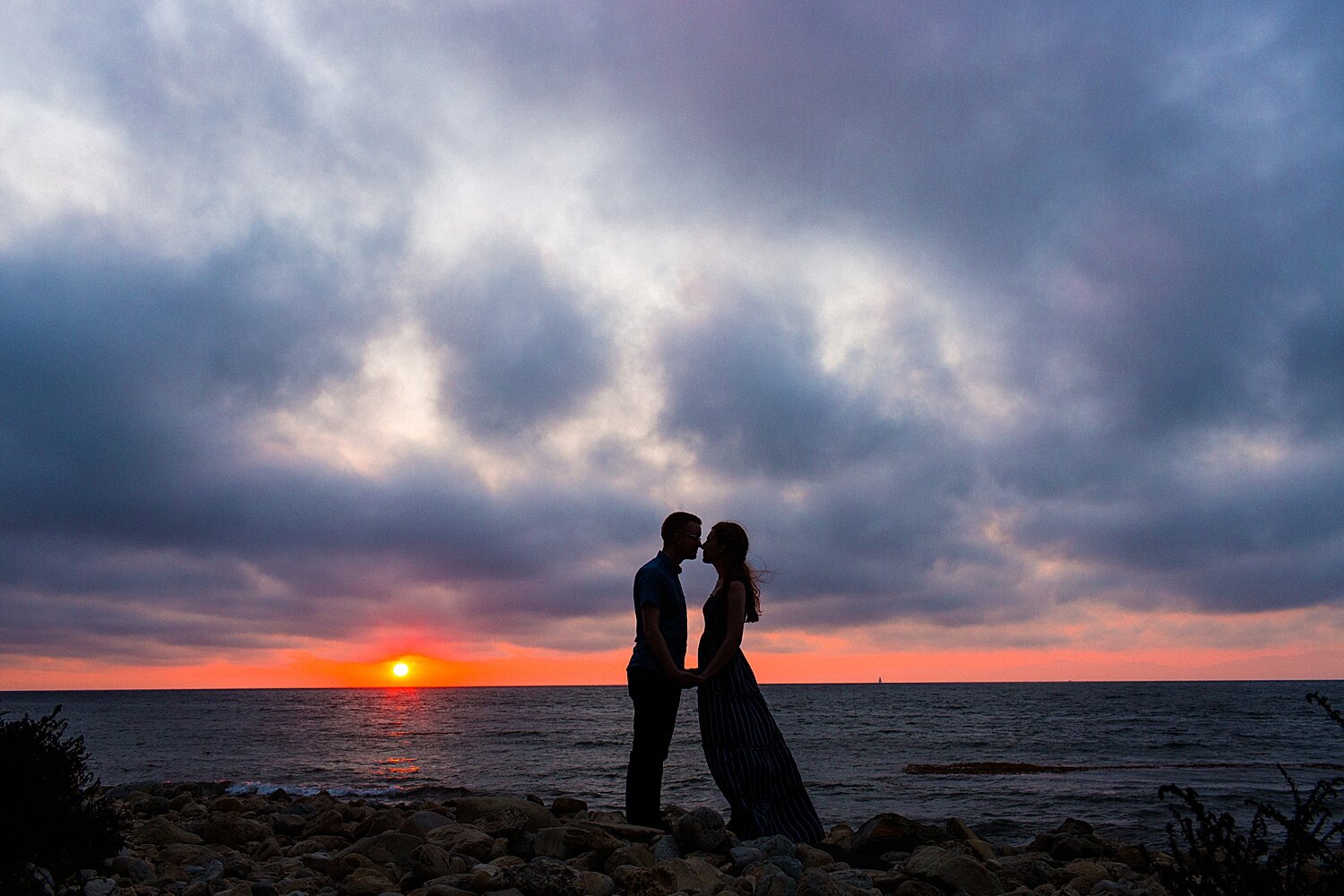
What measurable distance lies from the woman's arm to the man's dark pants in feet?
1.08

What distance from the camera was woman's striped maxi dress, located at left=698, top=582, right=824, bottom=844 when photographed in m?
6.59

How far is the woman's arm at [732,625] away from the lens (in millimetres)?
6375

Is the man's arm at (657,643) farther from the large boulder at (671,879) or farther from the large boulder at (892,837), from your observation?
the large boulder at (892,837)

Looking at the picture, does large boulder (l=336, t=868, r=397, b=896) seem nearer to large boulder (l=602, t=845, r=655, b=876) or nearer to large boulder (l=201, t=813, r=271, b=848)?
large boulder (l=602, t=845, r=655, b=876)

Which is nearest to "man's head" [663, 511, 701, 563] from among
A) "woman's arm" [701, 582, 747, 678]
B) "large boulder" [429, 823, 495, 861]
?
"woman's arm" [701, 582, 747, 678]

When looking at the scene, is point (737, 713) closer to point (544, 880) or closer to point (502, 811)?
point (544, 880)

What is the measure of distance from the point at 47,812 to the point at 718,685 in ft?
15.0

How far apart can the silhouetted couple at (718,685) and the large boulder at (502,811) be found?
103cm

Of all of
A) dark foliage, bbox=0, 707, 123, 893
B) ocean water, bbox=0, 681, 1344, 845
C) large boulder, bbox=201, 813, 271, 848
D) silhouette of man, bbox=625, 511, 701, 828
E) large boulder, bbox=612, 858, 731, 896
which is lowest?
ocean water, bbox=0, 681, 1344, 845

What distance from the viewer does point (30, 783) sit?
589 centimetres

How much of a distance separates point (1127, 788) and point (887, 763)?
23.7 ft

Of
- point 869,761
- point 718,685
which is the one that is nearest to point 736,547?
point 718,685

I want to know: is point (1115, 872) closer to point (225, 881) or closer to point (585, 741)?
point (225, 881)

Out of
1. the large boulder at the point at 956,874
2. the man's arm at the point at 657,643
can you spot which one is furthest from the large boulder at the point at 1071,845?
the man's arm at the point at 657,643
